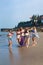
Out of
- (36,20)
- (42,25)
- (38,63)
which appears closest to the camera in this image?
(38,63)

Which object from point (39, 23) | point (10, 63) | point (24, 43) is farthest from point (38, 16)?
point (10, 63)

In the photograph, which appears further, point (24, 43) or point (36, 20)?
point (36, 20)

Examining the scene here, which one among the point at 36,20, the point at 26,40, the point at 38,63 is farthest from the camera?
the point at 36,20

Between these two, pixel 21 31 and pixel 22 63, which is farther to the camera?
pixel 21 31

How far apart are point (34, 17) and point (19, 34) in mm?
93713

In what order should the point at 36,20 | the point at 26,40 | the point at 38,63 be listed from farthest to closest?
the point at 36,20 < the point at 26,40 < the point at 38,63

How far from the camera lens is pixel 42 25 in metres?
101

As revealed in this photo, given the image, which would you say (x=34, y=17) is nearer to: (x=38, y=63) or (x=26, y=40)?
(x=26, y=40)

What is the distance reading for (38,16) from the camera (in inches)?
A: 4599

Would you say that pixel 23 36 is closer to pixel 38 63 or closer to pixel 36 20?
pixel 38 63

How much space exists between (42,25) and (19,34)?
8284 cm

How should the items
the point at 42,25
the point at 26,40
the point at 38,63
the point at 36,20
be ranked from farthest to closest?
the point at 36,20, the point at 42,25, the point at 26,40, the point at 38,63

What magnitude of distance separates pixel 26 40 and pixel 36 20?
91855mm

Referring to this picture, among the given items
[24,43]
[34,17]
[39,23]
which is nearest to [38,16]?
[34,17]
